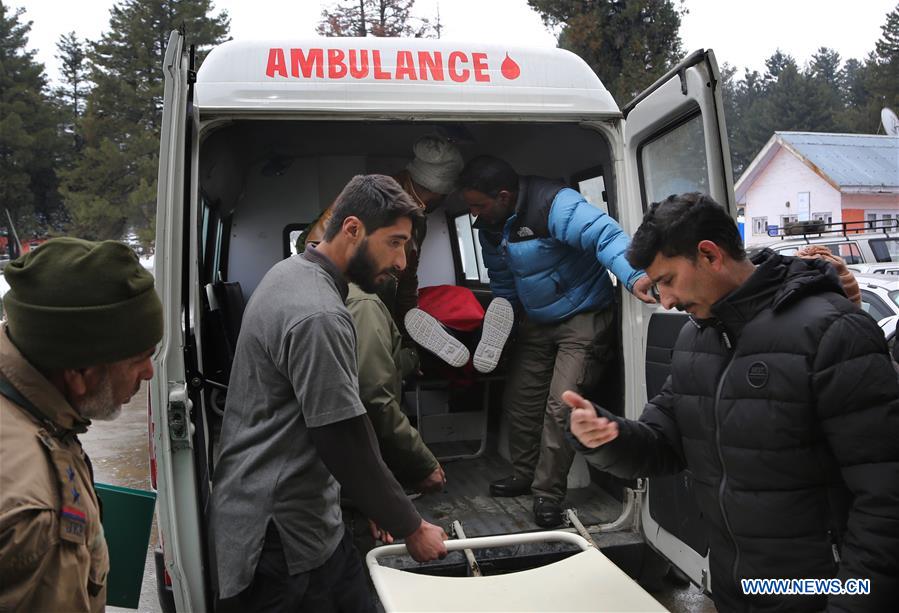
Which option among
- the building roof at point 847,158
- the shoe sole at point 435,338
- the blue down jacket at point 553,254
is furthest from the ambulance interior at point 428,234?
the building roof at point 847,158

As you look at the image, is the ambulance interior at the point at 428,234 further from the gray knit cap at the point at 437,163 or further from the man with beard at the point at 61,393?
the man with beard at the point at 61,393

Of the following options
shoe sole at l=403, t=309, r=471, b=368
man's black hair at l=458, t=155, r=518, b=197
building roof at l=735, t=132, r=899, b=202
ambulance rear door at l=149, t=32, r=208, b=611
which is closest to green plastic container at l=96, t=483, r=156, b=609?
ambulance rear door at l=149, t=32, r=208, b=611

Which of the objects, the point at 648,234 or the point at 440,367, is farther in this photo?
the point at 440,367

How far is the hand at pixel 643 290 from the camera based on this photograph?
3.45 meters

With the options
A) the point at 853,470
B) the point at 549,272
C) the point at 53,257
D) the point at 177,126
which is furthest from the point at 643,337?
the point at 53,257

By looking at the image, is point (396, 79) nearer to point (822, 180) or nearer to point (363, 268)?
point (363, 268)

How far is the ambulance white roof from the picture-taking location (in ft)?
11.2

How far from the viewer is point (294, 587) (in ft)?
7.36

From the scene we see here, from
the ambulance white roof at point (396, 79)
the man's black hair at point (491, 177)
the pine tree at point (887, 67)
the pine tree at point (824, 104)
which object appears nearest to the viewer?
the ambulance white roof at point (396, 79)

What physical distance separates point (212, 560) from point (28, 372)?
1572mm

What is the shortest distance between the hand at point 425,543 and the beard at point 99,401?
1.07 meters

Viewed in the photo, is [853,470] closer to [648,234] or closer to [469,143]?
[648,234]

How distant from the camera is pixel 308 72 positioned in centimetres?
349

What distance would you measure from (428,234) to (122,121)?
83.1 feet
